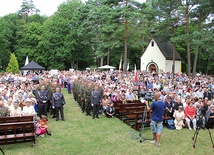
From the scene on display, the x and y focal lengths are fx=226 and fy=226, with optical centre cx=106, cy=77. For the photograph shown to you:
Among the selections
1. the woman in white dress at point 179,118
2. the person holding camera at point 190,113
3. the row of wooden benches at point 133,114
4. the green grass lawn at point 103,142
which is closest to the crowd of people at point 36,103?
the green grass lawn at point 103,142

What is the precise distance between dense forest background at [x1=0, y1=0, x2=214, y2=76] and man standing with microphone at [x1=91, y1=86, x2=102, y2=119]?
44.5ft

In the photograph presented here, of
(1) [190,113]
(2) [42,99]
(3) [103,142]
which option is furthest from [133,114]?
(2) [42,99]

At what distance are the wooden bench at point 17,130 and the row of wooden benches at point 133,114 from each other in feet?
13.2

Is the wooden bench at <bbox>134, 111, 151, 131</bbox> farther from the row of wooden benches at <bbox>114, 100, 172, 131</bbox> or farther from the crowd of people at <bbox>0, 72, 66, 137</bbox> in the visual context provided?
the crowd of people at <bbox>0, 72, 66, 137</bbox>

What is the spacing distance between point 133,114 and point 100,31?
80.4 feet

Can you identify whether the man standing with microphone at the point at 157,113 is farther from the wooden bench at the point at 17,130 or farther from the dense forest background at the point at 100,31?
the dense forest background at the point at 100,31

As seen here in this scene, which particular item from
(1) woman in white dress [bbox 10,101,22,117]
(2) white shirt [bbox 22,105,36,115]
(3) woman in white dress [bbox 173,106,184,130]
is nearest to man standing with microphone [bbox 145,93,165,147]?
(3) woman in white dress [bbox 173,106,184,130]

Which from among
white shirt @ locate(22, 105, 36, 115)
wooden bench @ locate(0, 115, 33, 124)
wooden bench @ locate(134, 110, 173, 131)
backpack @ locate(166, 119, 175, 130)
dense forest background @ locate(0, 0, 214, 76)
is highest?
dense forest background @ locate(0, 0, 214, 76)

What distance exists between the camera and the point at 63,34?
40.5 meters

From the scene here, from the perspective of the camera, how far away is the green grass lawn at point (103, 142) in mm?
6914

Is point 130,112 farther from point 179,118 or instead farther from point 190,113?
point 190,113

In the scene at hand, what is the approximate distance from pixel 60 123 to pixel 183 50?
38.4 metres

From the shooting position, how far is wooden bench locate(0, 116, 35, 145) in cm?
709

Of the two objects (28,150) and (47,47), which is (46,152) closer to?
(28,150)
